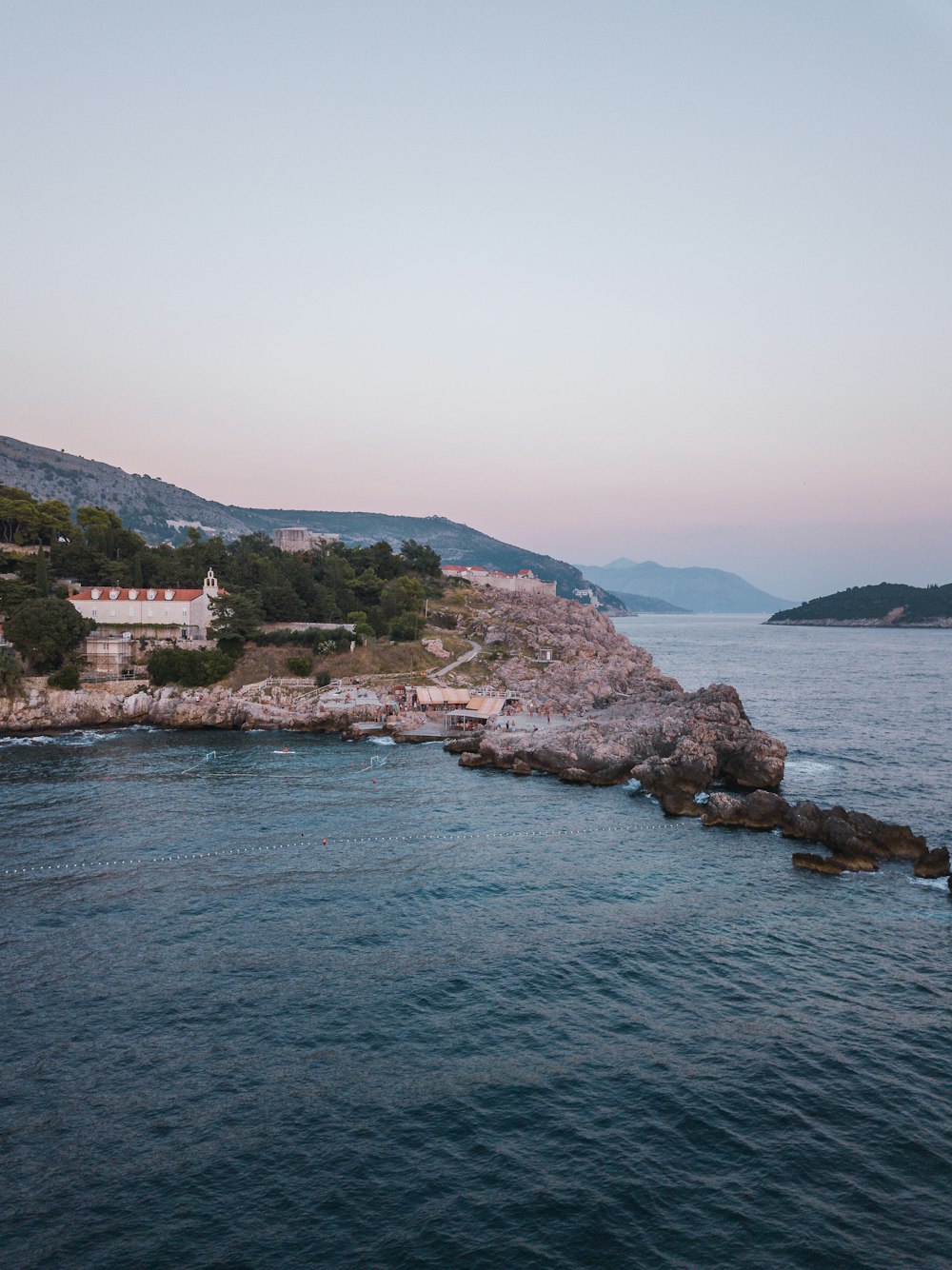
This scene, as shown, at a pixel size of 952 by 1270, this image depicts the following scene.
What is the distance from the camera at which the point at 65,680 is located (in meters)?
76.4

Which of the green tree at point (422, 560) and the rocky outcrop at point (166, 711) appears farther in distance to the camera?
the green tree at point (422, 560)

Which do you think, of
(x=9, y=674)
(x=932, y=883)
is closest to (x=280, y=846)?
(x=932, y=883)

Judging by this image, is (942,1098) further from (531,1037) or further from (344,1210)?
(344,1210)

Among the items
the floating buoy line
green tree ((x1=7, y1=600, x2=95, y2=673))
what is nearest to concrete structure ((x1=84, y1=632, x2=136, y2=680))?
green tree ((x1=7, y1=600, x2=95, y2=673))

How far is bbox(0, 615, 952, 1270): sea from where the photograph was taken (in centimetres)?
1684

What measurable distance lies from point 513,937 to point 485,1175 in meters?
12.3

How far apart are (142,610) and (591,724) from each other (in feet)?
178

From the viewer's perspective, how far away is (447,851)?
40.8 meters

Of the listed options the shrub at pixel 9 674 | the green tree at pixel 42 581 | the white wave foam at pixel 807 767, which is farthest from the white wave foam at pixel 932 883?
the green tree at pixel 42 581

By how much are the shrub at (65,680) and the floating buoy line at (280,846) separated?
144 ft

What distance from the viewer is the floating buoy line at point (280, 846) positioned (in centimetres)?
3703

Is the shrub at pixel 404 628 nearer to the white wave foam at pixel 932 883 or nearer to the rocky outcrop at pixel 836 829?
the rocky outcrop at pixel 836 829

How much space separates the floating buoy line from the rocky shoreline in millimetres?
10976

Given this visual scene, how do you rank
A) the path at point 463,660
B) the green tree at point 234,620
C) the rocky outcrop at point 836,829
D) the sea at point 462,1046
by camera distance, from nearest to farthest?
1. the sea at point 462,1046
2. the rocky outcrop at point 836,829
3. the green tree at point 234,620
4. the path at point 463,660
